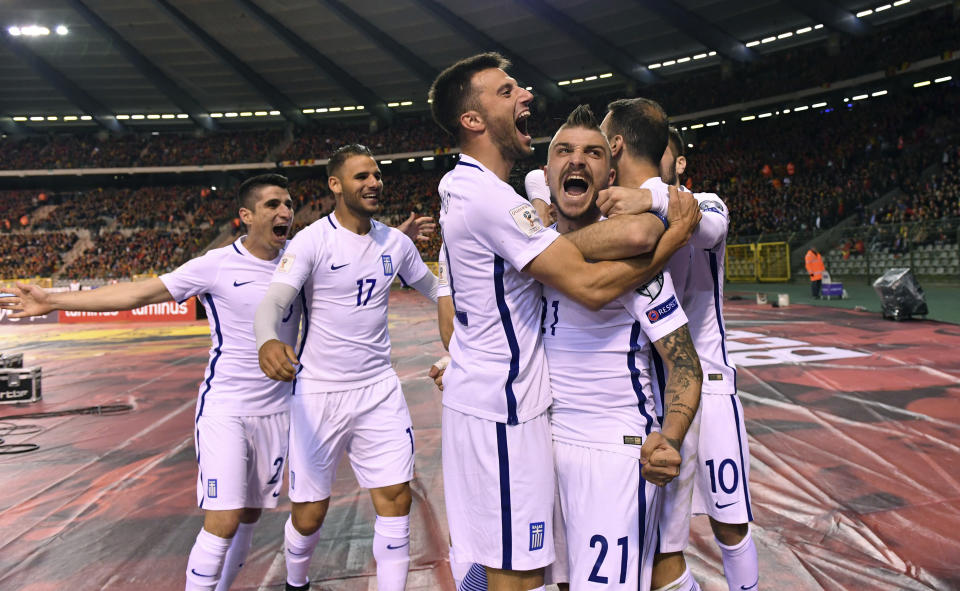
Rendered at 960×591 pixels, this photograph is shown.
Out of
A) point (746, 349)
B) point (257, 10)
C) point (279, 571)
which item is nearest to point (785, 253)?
point (746, 349)

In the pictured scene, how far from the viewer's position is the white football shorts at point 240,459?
3.39 m

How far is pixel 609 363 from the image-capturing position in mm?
→ 2207

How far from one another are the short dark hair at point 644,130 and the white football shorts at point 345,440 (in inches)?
86.8

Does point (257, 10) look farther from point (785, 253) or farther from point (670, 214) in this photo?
point (670, 214)

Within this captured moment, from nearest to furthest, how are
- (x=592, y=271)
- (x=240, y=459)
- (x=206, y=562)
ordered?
(x=592, y=271), (x=206, y=562), (x=240, y=459)

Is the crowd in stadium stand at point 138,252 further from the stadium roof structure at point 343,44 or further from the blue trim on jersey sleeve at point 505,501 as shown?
the blue trim on jersey sleeve at point 505,501

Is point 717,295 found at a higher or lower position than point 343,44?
lower

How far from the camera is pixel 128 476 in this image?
5.96 metres

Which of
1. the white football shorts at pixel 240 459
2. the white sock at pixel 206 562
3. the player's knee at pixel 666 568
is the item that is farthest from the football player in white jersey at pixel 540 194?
the white sock at pixel 206 562

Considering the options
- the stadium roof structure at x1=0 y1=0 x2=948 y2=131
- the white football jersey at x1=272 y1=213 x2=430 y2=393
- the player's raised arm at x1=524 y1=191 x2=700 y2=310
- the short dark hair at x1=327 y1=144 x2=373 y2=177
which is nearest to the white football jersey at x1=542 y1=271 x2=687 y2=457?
the player's raised arm at x1=524 y1=191 x2=700 y2=310

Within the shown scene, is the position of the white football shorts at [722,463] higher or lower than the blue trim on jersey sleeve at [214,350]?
lower

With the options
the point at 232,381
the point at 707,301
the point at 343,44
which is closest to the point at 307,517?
the point at 232,381

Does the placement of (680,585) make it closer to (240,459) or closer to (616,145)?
(616,145)

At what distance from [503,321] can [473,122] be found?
2.71 feet
